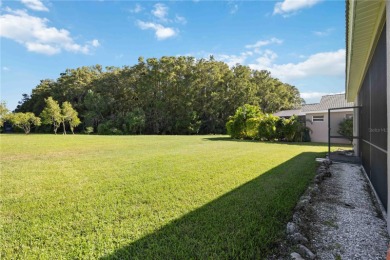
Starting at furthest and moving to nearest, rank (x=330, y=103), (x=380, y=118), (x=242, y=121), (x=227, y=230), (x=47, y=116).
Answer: (x=47, y=116)
(x=242, y=121)
(x=330, y=103)
(x=380, y=118)
(x=227, y=230)

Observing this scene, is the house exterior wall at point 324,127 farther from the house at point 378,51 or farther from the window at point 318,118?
the house at point 378,51

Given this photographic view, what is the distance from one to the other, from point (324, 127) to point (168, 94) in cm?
2279

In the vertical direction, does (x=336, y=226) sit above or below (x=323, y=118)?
below

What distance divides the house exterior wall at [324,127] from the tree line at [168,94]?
53.7 feet

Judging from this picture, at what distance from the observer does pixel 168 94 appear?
108 ft

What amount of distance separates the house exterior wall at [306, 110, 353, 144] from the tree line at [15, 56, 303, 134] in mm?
16356

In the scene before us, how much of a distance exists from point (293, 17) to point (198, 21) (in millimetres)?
5203

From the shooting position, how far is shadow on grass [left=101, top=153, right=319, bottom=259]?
2160 millimetres

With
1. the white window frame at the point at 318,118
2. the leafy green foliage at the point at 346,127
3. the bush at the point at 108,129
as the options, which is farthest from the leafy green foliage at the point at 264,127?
the bush at the point at 108,129

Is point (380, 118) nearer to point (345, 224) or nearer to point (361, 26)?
point (361, 26)

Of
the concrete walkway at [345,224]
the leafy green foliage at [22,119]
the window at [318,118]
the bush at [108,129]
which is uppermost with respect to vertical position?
the leafy green foliage at [22,119]

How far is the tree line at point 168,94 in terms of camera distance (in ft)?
104

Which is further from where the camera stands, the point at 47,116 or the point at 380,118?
the point at 47,116

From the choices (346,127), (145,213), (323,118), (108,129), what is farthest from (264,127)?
→ (108,129)
